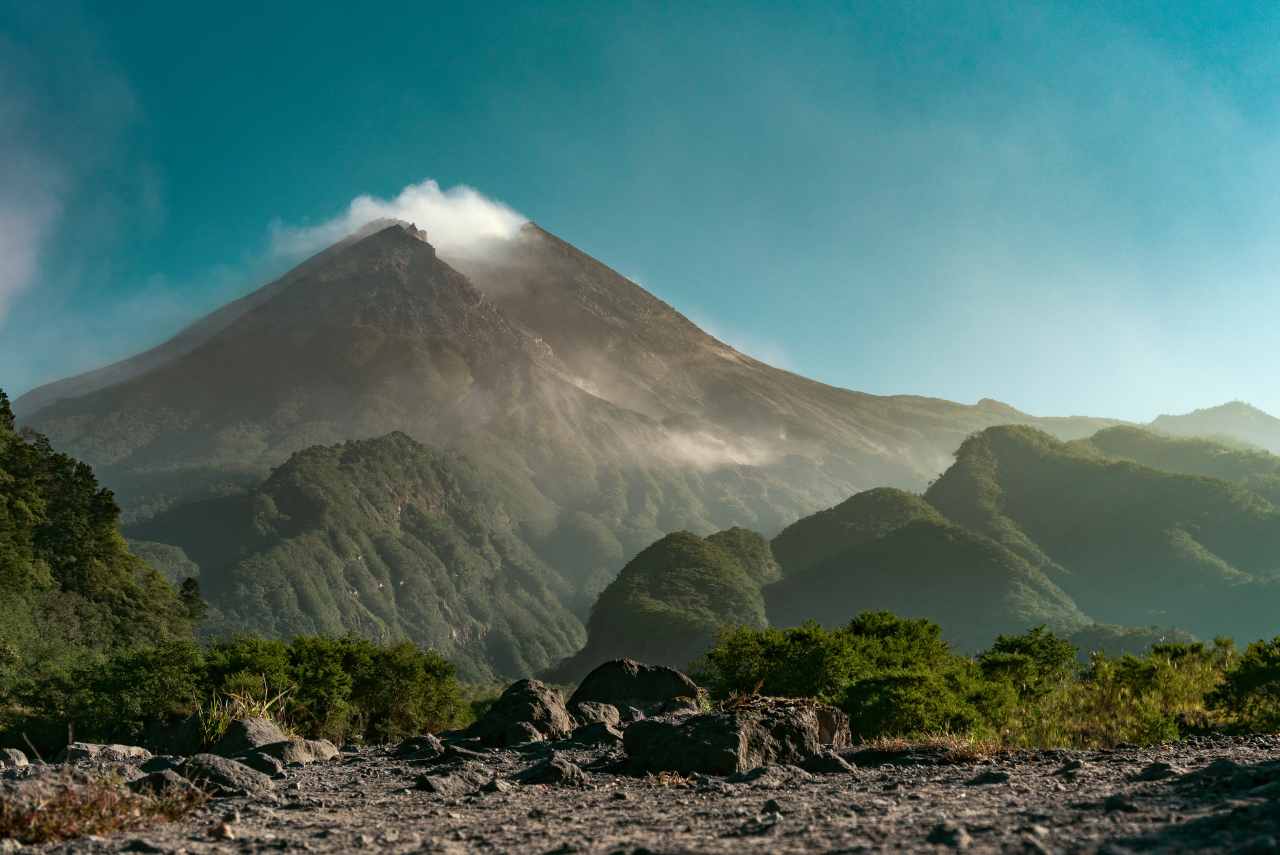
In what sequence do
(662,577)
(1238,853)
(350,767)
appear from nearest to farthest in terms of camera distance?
(1238,853) < (350,767) < (662,577)

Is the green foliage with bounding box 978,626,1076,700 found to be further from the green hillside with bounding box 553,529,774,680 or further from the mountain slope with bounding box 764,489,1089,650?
the mountain slope with bounding box 764,489,1089,650

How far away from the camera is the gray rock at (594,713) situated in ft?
72.7

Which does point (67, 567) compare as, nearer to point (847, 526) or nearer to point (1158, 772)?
point (1158, 772)

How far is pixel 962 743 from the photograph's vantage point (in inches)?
492

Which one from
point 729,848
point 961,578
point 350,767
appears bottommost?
point 961,578

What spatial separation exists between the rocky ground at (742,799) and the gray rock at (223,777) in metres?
0.03

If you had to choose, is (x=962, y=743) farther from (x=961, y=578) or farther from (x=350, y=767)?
(x=961, y=578)

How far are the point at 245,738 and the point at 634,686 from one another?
1201 centimetres

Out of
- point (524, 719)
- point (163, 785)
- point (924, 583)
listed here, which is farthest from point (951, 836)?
point (924, 583)

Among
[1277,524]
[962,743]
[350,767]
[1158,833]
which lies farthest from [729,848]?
[1277,524]

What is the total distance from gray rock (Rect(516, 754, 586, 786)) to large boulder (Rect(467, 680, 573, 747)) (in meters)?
5.91

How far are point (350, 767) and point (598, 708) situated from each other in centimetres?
867

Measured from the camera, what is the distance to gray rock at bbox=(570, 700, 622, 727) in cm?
2217

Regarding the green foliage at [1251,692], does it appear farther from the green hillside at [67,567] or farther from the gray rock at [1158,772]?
the green hillside at [67,567]
